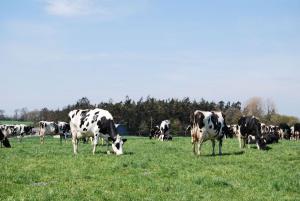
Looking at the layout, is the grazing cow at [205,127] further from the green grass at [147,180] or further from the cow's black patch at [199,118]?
the green grass at [147,180]

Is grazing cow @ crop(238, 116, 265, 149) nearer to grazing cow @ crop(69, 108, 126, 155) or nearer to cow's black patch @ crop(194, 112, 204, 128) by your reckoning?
cow's black patch @ crop(194, 112, 204, 128)

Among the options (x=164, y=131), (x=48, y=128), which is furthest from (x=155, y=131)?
(x=48, y=128)

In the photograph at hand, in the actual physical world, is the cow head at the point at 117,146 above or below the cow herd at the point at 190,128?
below

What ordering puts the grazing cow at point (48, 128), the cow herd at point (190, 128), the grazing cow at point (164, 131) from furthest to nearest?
the grazing cow at point (164, 131), the grazing cow at point (48, 128), the cow herd at point (190, 128)

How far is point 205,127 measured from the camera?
27.2 m

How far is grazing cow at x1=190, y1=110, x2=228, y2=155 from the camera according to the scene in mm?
27094

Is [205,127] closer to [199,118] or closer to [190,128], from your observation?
[199,118]

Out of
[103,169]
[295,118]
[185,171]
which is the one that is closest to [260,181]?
[185,171]

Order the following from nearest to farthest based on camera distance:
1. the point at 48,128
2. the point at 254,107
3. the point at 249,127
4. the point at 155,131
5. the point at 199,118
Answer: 1. the point at 199,118
2. the point at 249,127
3. the point at 48,128
4. the point at 155,131
5. the point at 254,107

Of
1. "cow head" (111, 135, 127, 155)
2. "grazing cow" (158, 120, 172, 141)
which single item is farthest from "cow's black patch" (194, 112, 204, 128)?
"grazing cow" (158, 120, 172, 141)

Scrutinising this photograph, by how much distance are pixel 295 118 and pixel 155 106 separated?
4016 centimetres

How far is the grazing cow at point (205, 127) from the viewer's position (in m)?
27.1

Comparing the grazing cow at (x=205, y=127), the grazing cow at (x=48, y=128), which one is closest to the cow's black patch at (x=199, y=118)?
the grazing cow at (x=205, y=127)

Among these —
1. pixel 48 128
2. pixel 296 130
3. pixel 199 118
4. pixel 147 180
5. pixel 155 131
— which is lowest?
pixel 147 180
